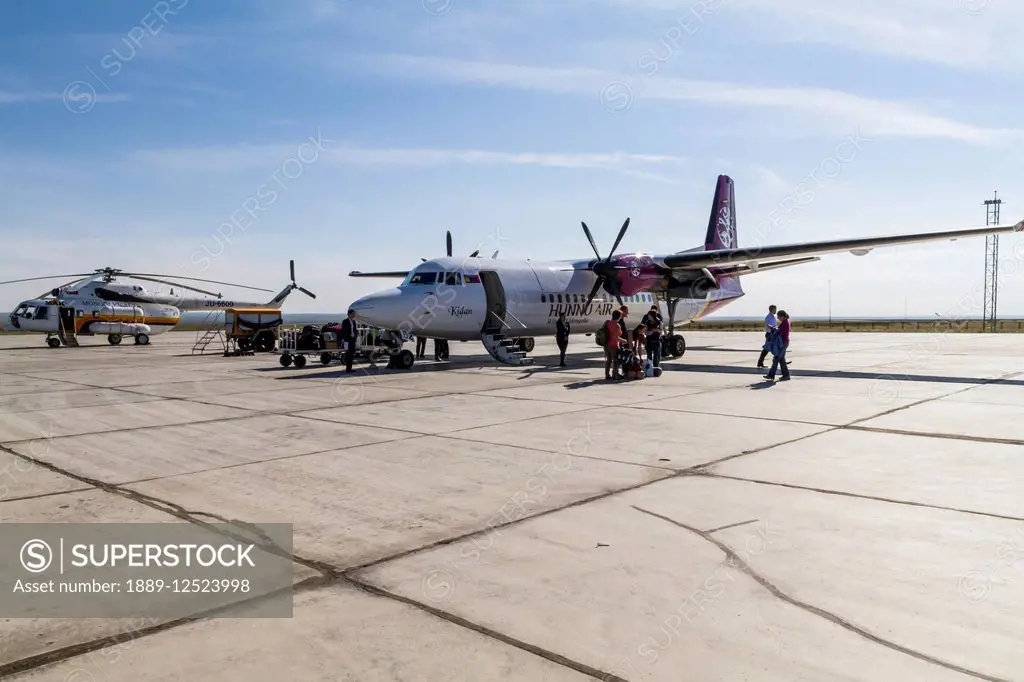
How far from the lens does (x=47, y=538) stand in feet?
17.2

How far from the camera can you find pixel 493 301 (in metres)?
21.8

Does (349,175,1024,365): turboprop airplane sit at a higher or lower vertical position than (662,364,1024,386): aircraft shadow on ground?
higher

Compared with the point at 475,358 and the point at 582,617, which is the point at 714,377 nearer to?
the point at 475,358

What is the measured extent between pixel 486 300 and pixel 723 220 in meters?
15.8

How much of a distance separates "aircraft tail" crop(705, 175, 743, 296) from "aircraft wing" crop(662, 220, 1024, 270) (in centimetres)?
606

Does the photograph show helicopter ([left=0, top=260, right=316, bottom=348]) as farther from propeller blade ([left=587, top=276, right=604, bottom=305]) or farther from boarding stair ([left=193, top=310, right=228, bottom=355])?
propeller blade ([left=587, top=276, right=604, bottom=305])

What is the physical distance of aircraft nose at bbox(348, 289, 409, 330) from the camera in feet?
61.5

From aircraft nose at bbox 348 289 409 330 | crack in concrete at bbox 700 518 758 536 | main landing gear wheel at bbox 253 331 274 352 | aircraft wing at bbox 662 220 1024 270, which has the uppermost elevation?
aircraft wing at bbox 662 220 1024 270

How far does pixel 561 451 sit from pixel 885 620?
4794 millimetres

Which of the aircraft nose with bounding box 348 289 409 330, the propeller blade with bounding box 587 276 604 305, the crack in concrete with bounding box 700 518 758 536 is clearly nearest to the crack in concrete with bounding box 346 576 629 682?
the crack in concrete with bounding box 700 518 758 536

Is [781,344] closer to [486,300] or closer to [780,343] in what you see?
[780,343]

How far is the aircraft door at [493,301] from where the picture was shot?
21609mm

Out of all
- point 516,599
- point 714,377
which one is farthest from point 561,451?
point 714,377

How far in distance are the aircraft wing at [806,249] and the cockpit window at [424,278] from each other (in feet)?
28.3
